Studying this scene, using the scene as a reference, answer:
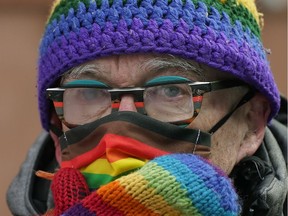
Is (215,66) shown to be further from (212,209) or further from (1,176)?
(1,176)

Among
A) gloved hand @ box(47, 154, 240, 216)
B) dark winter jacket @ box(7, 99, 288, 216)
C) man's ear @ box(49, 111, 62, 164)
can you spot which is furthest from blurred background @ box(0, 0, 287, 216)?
gloved hand @ box(47, 154, 240, 216)

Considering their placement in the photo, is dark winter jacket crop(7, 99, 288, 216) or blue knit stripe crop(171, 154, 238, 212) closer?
blue knit stripe crop(171, 154, 238, 212)

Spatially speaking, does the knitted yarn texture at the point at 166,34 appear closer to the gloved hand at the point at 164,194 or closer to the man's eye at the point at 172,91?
the man's eye at the point at 172,91

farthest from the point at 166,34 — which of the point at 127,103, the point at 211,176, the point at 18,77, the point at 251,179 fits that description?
the point at 18,77

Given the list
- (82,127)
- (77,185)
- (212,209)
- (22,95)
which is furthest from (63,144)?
(22,95)

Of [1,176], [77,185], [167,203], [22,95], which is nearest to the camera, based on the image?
[167,203]

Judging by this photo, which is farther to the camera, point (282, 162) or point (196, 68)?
point (282, 162)

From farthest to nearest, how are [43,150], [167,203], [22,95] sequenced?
[22,95], [43,150], [167,203]

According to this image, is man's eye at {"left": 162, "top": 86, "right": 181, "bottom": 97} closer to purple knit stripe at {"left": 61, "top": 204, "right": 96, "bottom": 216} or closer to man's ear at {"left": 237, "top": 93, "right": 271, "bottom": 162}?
man's ear at {"left": 237, "top": 93, "right": 271, "bottom": 162}

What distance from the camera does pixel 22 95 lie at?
14.2 ft

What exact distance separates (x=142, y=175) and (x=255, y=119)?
0.72 m

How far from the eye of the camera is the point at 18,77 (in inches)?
169

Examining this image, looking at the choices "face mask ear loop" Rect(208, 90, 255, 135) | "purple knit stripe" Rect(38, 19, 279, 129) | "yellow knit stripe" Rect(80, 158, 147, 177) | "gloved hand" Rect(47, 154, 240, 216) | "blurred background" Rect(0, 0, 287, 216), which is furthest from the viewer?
"blurred background" Rect(0, 0, 287, 216)

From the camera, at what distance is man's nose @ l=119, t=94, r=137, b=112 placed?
6.60ft
